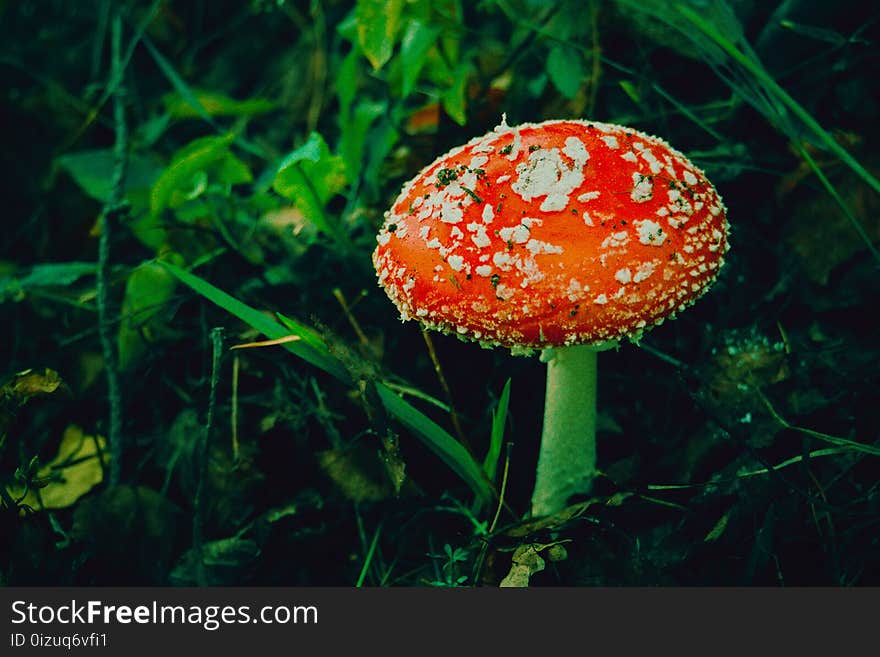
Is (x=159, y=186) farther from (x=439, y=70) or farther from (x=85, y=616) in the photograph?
(x=85, y=616)

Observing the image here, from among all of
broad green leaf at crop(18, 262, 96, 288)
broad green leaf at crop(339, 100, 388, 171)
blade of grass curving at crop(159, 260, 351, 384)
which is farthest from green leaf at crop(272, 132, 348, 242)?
broad green leaf at crop(18, 262, 96, 288)

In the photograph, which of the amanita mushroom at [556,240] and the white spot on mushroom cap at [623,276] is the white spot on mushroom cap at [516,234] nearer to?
the amanita mushroom at [556,240]

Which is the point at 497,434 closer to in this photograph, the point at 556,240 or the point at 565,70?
the point at 556,240

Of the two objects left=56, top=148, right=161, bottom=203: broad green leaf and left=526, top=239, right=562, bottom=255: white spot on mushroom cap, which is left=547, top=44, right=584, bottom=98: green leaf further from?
left=56, top=148, right=161, bottom=203: broad green leaf

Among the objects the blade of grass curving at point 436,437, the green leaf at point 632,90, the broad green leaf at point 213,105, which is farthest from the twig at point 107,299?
the green leaf at point 632,90

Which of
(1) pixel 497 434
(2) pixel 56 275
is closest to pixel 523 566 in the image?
(1) pixel 497 434

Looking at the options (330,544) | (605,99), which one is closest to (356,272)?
(330,544)
